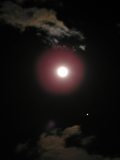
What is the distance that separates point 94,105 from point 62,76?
1.46 metres

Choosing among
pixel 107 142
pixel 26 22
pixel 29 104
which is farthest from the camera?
pixel 107 142

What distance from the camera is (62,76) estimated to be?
9.31 meters

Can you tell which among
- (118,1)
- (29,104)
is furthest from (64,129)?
(118,1)

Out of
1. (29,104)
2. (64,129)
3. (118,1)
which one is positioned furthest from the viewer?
(64,129)

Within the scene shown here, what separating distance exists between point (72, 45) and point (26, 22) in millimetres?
1542

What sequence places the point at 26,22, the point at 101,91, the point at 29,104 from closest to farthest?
the point at 26,22
the point at 101,91
the point at 29,104

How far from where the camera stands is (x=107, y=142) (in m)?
12.2

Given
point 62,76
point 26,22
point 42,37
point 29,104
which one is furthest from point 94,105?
point 26,22

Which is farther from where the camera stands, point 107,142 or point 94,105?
point 107,142

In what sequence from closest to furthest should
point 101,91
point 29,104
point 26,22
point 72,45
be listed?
point 26,22 < point 72,45 < point 101,91 < point 29,104

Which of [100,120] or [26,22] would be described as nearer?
[26,22]

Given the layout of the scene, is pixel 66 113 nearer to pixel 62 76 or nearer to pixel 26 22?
pixel 62 76

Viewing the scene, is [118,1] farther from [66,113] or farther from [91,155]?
[91,155]

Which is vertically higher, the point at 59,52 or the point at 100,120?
the point at 59,52
